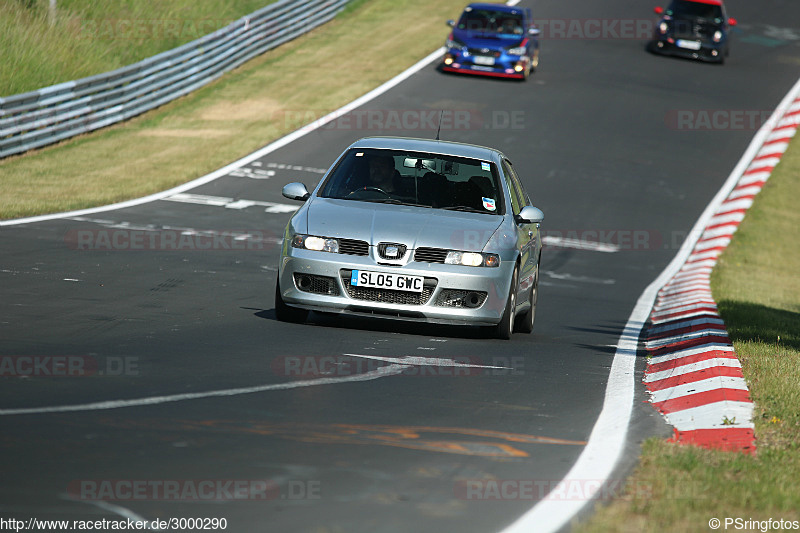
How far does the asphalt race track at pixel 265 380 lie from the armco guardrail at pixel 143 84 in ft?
12.0

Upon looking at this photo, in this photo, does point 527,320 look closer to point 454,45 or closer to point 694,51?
point 454,45

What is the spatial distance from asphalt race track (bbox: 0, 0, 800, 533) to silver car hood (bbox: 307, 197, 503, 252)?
790 millimetres

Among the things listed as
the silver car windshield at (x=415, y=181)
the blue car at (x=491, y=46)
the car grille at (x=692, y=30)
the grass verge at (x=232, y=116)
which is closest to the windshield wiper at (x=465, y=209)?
the silver car windshield at (x=415, y=181)

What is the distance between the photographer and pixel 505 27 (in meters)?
29.8

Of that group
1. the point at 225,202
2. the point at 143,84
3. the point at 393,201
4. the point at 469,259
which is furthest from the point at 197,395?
the point at 143,84

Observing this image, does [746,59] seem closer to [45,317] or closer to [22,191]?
[22,191]

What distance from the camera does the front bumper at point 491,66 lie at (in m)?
29.6

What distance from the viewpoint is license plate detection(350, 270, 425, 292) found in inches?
383

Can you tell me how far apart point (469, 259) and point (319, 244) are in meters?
1.21

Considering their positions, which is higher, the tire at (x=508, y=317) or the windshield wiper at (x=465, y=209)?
the windshield wiper at (x=465, y=209)

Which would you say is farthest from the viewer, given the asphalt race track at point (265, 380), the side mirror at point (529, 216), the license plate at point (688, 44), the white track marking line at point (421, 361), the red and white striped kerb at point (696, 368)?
the license plate at point (688, 44)

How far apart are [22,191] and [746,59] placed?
76.7ft

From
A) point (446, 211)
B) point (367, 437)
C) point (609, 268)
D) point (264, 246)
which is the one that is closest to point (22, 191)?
point (264, 246)

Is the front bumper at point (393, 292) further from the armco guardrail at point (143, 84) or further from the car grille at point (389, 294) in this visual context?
the armco guardrail at point (143, 84)
